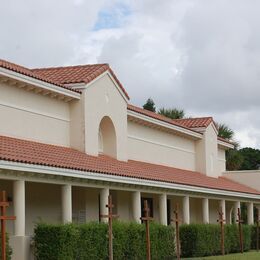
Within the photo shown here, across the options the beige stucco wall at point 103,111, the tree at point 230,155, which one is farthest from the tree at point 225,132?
the beige stucco wall at point 103,111

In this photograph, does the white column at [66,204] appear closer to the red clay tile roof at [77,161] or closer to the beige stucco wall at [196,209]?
the red clay tile roof at [77,161]

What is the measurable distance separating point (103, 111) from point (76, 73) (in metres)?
1.79

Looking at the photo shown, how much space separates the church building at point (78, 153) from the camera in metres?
20.7

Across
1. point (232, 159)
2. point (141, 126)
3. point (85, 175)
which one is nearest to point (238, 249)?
point (141, 126)

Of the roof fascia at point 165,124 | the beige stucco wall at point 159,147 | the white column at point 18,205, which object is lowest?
the white column at point 18,205

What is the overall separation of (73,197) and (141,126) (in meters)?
7.56

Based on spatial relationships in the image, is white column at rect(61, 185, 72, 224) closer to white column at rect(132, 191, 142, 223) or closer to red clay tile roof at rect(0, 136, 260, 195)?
red clay tile roof at rect(0, 136, 260, 195)

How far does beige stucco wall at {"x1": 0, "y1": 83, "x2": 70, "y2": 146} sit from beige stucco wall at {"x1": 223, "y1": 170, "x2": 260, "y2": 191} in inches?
847

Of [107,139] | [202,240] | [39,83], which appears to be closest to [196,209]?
[202,240]

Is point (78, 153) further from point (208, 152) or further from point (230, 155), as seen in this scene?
point (230, 155)

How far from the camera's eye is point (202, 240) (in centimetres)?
2958

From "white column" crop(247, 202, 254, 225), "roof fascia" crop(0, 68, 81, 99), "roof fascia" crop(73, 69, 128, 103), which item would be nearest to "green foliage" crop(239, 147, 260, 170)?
"white column" crop(247, 202, 254, 225)

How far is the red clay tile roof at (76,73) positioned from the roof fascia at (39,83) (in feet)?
2.66

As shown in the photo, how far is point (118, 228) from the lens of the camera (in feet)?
74.7
